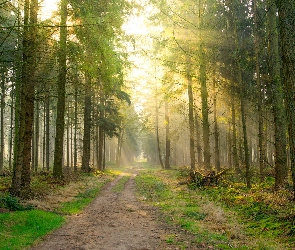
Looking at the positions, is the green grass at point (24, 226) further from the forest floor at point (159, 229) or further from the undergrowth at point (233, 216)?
the undergrowth at point (233, 216)

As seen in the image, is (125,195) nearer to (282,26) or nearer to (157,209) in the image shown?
(157,209)

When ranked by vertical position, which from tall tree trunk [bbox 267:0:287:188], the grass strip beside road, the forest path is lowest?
the forest path

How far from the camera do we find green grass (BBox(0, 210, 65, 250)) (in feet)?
22.7

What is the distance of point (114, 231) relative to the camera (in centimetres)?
840

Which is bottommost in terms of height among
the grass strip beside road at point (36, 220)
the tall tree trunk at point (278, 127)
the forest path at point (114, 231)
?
the forest path at point (114, 231)

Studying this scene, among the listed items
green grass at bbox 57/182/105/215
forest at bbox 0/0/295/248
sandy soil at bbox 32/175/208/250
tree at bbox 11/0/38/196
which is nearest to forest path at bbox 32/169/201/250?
sandy soil at bbox 32/175/208/250

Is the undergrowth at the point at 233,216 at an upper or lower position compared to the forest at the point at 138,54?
lower

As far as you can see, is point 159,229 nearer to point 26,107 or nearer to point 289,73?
point 289,73

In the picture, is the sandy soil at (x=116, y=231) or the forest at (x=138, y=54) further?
the forest at (x=138, y=54)

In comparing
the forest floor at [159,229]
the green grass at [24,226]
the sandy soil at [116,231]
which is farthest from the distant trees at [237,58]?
the green grass at [24,226]

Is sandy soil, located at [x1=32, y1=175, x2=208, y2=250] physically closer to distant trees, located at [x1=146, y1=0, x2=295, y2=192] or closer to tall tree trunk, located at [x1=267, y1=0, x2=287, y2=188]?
distant trees, located at [x1=146, y1=0, x2=295, y2=192]

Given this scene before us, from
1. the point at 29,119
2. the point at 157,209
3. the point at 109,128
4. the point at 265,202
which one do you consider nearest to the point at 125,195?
the point at 157,209

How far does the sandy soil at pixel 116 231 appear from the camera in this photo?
23.2ft

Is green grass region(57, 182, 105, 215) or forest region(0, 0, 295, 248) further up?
forest region(0, 0, 295, 248)
